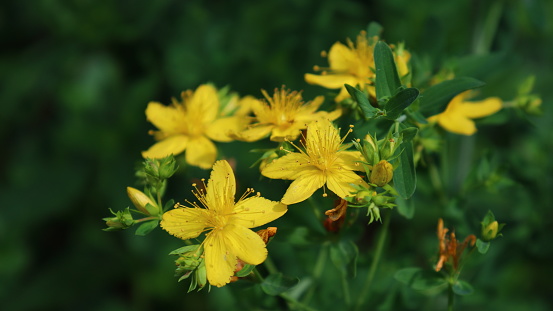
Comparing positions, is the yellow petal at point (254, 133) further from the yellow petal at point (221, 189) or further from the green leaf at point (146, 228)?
the green leaf at point (146, 228)

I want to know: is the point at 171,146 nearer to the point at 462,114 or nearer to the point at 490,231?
the point at 462,114

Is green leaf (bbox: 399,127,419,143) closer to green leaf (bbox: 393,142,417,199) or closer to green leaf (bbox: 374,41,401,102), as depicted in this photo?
green leaf (bbox: 393,142,417,199)

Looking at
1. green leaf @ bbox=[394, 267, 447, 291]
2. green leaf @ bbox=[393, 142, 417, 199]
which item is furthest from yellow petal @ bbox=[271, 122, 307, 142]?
green leaf @ bbox=[394, 267, 447, 291]

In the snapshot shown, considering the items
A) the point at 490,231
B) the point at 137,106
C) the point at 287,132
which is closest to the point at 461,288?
the point at 490,231

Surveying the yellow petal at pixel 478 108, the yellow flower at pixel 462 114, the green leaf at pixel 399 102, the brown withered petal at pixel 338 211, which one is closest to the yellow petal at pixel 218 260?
the brown withered petal at pixel 338 211

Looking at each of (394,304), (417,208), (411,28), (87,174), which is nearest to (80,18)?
(87,174)
